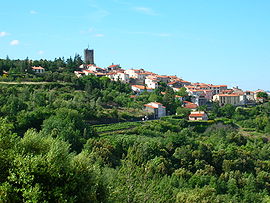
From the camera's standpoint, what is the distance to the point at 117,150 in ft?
104

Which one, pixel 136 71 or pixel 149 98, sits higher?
pixel 136 71

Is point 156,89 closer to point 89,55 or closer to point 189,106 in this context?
point 189,106

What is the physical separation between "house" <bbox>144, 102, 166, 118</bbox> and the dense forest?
207 cm

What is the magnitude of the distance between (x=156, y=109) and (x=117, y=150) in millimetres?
25512

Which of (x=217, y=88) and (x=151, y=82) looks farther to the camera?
(x=217, y=88)

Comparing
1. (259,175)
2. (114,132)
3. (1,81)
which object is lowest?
(259,175)

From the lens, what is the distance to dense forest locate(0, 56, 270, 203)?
10.0 meters

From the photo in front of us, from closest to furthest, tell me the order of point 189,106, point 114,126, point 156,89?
point 114,126 < point 189,106 < point 156,89

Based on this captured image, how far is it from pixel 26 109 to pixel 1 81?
53.5ft

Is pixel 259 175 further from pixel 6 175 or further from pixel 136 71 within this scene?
pixel 136 71

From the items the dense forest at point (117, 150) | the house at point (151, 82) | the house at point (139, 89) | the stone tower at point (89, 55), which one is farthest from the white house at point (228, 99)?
the stone tower at point (89, 55)

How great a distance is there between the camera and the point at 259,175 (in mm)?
31344

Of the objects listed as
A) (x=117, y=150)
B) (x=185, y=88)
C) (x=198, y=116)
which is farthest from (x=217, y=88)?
(x=117, y=150)

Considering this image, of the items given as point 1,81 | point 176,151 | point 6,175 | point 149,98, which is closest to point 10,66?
point 1,81
